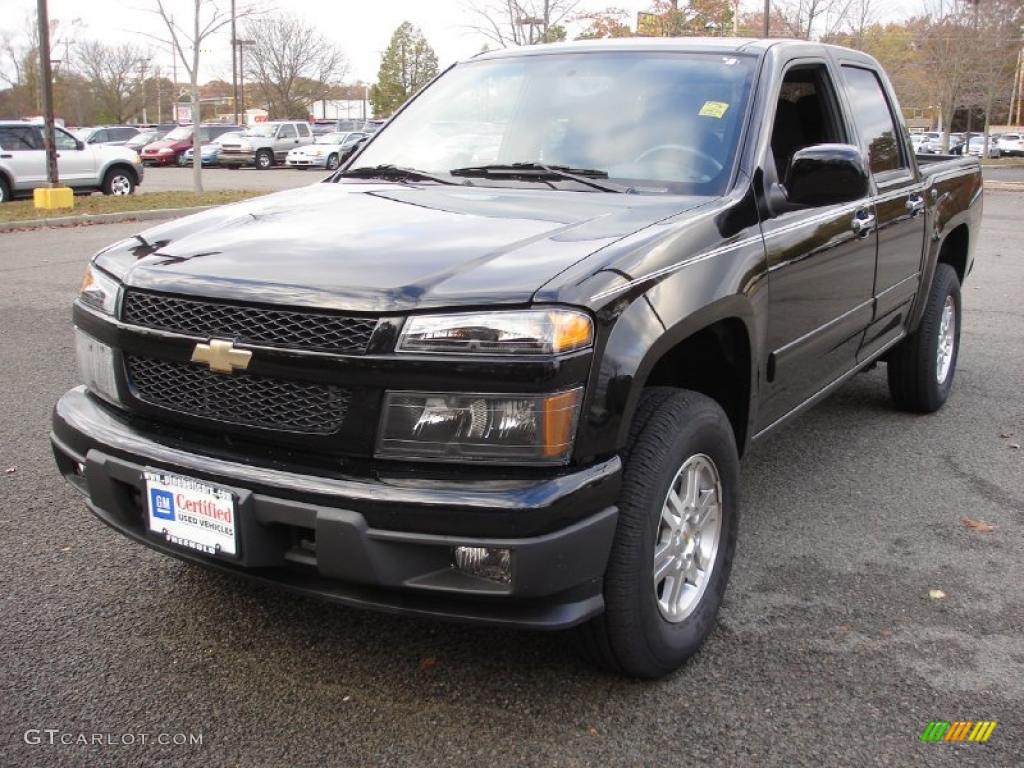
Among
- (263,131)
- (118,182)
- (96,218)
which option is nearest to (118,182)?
Result: (118,182)

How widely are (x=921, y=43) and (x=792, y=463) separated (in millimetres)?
43049

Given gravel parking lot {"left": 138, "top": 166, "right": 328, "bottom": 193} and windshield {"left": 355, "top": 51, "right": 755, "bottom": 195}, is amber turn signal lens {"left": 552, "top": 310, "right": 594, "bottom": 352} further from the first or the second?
gravel parking lot {"left": 138, "top": 166, "right": 328, "bottom": 193}

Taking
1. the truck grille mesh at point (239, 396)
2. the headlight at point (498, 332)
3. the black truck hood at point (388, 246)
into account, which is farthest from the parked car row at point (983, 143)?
the truck grille mesh at point (239, 396)

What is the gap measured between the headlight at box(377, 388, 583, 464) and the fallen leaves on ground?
241cm

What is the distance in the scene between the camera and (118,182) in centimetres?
2028

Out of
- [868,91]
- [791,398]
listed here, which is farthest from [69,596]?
[868,91]

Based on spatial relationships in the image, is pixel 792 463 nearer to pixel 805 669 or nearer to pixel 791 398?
pixel 791 398

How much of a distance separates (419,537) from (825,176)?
6.36 ft

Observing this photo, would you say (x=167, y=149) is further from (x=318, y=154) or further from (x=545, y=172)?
(x=545, y=172)

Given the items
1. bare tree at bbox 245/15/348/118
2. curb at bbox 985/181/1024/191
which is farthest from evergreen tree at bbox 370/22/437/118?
curb at bbox 985/181/1024/191

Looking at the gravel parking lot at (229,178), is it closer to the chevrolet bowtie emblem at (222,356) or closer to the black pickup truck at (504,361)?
the black pickup truck at (504,361)

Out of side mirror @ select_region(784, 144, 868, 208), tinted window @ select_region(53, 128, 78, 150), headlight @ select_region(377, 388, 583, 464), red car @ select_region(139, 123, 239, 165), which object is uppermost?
red car @ select_region(139, 123, 239, 165)

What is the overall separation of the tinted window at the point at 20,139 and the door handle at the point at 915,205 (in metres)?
18.2

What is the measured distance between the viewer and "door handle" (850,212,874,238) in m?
3.96
